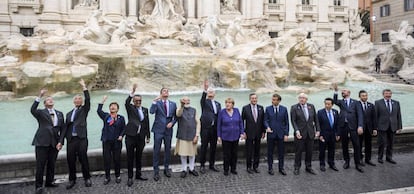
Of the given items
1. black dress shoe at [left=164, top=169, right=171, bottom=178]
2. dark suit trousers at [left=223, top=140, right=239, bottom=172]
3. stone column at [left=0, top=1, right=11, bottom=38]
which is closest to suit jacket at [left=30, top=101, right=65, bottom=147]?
black dress shoe at [left=164, top=169, right=171, bottom=178]

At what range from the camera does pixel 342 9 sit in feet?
100

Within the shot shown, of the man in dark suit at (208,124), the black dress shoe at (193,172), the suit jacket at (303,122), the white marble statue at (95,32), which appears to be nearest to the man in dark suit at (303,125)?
the suit jacket at (303,122)

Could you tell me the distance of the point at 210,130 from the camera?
5496 mm

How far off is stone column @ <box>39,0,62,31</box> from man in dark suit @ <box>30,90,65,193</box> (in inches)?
779

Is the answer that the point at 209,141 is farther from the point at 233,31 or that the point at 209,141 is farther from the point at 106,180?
the point at 233,31

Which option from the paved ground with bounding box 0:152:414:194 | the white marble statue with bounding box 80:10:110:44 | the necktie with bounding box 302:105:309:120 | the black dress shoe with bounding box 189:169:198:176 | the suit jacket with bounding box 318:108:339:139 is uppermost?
the white marble statue with bounding box 80:10:110:44

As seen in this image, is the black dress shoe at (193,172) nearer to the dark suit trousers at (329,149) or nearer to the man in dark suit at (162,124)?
the man in dark suit at (162,124)

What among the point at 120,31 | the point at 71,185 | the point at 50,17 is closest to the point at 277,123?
the point at 71,185

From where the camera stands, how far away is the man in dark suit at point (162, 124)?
5223 mm

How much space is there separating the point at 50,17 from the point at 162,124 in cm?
2019

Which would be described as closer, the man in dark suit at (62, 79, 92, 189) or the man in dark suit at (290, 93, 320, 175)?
the man in dark suit at (62, 79, 92, 189)

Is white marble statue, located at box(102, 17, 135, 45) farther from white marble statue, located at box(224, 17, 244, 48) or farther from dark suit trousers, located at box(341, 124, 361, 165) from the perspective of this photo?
dark suit trousers, located at box(341, 124, 361, 165)

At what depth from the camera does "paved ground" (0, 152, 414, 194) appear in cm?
478

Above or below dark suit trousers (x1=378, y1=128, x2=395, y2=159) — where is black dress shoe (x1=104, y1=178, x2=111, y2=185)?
below
